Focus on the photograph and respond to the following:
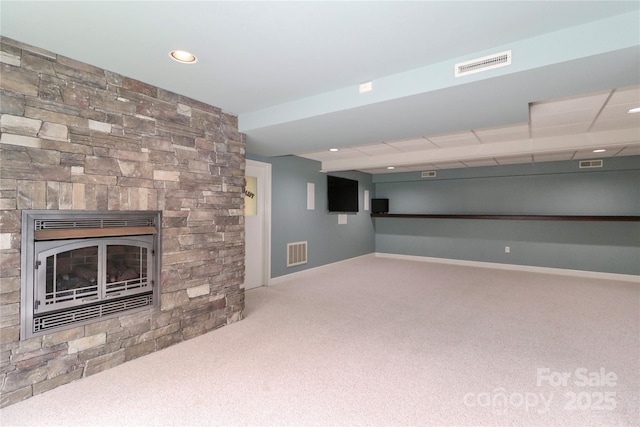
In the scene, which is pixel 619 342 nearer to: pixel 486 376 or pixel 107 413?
pixel 486 376

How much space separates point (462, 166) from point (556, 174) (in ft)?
5.68

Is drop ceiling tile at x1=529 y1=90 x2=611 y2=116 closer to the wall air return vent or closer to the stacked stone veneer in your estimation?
the stacked stone veneer

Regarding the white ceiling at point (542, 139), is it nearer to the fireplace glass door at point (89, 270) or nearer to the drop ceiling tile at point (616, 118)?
the drop ceiling tile at point (616, 118)

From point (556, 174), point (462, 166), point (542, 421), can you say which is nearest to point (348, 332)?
point (542, 421)

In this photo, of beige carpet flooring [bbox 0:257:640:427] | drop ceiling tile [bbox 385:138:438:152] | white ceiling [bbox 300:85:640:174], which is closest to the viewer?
beige carpet flooring [bbox 0:257:640:427]

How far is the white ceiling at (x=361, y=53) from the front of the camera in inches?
68.3

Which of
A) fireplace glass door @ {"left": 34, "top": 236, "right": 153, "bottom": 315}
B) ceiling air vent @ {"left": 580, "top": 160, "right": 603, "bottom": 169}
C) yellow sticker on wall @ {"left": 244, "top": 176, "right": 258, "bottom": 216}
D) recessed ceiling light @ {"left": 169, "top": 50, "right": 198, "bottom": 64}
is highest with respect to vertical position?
recessed ceiling light @ {"left": 169, "top": 50, "right": 198, "bottom": 64}

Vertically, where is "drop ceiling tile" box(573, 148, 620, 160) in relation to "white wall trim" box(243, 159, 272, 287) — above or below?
above

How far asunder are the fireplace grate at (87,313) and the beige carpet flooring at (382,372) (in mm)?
439

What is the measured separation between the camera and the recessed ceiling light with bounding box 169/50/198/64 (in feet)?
7.15

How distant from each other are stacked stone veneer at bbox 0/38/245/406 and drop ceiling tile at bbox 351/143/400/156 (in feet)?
7.18

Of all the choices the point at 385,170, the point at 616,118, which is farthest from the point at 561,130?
the point at 385,170

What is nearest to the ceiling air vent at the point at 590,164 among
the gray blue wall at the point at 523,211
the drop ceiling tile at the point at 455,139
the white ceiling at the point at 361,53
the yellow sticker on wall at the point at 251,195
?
the gray blue wall at the point at 523,211

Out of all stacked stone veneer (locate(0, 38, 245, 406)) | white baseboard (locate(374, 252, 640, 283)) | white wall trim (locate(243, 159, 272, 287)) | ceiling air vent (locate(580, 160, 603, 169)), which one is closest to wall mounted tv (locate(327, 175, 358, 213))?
white wall trim (locate(243, 159, 272, 287))
